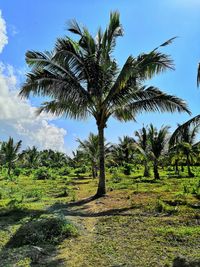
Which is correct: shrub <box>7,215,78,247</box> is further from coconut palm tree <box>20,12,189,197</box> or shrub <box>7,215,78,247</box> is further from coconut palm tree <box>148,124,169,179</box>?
coconut palm tree <box>148,124,169,179</box>

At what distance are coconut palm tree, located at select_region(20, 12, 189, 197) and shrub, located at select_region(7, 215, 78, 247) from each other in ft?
20.9

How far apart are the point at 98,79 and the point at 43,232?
8.07 m

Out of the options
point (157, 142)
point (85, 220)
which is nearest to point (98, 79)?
point (85, 220)

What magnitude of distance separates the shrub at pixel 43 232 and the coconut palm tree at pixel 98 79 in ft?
20.9

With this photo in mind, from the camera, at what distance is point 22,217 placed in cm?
1016

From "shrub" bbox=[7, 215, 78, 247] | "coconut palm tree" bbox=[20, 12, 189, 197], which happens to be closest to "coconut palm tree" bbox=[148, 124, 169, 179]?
"coconut palm tree" bbox=[20, 12, 189, 197]

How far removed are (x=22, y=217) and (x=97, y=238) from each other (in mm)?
3384

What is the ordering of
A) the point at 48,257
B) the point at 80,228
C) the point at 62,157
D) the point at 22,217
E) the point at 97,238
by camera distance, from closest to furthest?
1. the point at 48,257
2. the point at 97,238
3. the point at 80,228
4. the point at 22,217
5. the point at 62,157

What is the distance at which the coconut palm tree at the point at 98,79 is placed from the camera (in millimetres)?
13492

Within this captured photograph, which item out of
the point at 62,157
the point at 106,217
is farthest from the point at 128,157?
the point at 106,217

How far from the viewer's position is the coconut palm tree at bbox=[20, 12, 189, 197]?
13.5m

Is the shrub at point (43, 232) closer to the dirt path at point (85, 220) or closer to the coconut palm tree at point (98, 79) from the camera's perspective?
the dirt path at point (85, 220)

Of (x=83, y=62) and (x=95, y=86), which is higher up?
(x=83, y=62)

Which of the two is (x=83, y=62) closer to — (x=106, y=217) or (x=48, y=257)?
(x=106, y=217)
